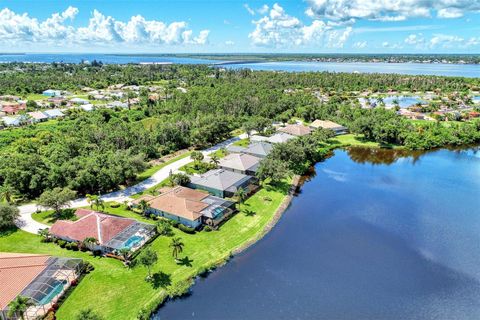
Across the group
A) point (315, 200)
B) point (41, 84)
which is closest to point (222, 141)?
point (315, 200)

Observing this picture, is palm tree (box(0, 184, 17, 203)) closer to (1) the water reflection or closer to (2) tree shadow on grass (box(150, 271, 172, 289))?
(2) tree shadow on grass (box(150, 271, 172, 289))

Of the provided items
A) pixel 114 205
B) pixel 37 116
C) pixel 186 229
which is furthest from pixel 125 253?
pixel 37 116

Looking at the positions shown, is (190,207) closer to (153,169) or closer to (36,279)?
(36,279)

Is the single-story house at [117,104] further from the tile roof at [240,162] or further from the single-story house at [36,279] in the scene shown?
the single-story house at [36,279]

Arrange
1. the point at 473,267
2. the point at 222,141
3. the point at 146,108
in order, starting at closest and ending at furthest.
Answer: the point at 473,267
the point at 222,141
the point at 146,108

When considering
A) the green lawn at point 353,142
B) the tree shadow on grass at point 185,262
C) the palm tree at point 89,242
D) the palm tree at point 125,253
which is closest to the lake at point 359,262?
the tree shadow on grass at point 185,262

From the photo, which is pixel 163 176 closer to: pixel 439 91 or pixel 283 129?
pixel 283 129

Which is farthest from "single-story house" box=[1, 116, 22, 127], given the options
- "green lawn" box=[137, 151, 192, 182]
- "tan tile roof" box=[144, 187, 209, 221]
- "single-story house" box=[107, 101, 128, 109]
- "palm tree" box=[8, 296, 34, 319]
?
"palm tree" box=[8, 296, 34, 319]
